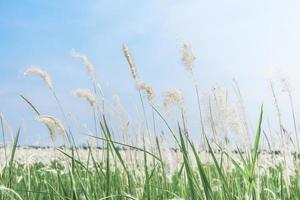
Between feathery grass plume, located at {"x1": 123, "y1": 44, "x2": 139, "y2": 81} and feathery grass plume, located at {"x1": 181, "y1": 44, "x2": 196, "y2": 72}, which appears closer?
feathery grass plume, located at {"x1": 181, "y1": 44, "x2": 196, "y2": 72}

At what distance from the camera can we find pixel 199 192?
2.77 m

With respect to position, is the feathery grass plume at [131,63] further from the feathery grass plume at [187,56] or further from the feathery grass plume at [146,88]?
the feathery grass plume at [187,56]

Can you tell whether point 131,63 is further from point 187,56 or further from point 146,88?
point 187,56

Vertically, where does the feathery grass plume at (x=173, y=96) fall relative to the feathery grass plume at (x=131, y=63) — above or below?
below

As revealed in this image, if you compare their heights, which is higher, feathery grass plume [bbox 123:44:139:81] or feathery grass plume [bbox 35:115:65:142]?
feathery grass plume [bbox 123:44:139:81]

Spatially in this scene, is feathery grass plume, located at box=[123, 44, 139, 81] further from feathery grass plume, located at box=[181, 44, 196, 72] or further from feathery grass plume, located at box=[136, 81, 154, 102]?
feathery grass plume, located at box=[181, 44, 196, 72]

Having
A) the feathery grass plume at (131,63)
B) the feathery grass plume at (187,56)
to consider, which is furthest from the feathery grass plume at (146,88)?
the feathery grass plume at (187,56)

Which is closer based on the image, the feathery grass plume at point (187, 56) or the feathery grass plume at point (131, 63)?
the feathery grass plume at point (187, 56)

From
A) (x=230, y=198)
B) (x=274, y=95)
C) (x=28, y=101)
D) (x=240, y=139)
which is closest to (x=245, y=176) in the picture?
(x=230, y=198)

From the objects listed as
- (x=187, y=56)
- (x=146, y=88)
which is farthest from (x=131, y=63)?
(x=187, y=56)

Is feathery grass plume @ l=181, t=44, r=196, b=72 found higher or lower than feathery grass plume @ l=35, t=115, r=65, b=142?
higher

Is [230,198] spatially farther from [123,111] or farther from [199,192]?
[123,111]

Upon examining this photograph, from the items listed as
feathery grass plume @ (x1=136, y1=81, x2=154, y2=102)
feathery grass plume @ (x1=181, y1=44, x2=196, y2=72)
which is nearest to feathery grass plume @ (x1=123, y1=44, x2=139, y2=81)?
feathery grass plume @ (x1=136, y1=81, x2=154, y2=102)

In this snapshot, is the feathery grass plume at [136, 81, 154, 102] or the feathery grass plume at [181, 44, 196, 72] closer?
the feathery grass plume at [181, 44, 196, 72]
